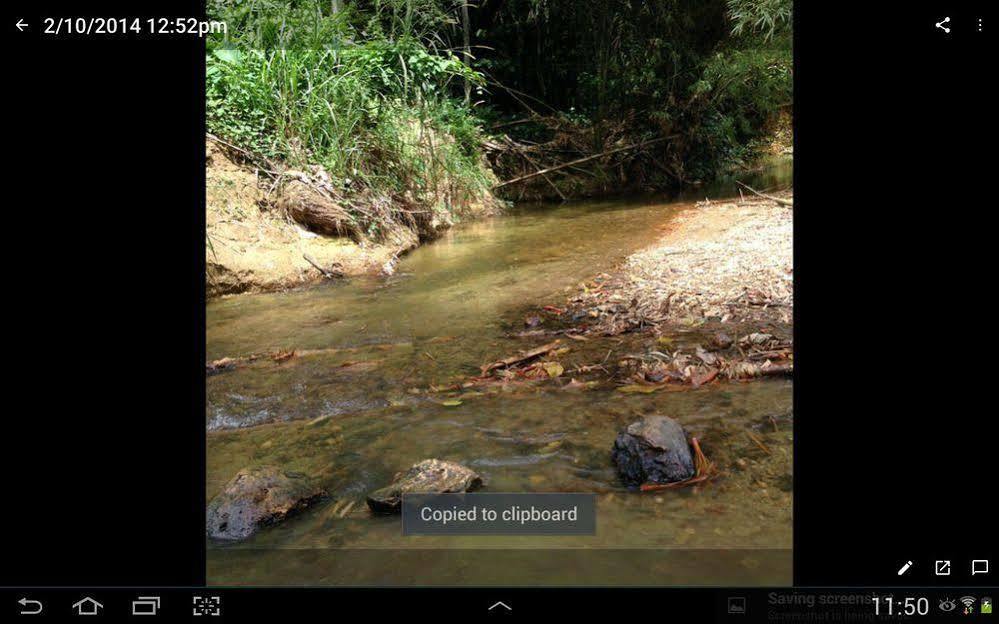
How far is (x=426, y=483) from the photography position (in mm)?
1606

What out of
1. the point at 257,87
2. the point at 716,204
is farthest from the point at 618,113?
the point at 257,87

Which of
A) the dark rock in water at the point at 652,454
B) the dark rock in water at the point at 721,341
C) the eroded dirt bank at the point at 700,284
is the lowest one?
the dark rock in water at the point at 652,454

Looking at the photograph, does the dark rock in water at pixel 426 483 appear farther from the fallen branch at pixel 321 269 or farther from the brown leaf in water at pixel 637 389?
the fallen branch at pixel 321 269

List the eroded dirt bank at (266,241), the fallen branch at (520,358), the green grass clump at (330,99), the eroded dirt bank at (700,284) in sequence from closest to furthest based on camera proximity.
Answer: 1. the fallen branch at (520,358)
2. the eroded dirt bank at (700,284)
3. the eroded dirt bank at (266,241)
4. the green grass clump at (330,99)

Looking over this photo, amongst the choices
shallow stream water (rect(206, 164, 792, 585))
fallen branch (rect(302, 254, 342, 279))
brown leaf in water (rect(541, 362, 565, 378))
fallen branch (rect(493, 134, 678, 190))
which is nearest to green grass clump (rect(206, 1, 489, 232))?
fallen branch (rect(302, 254, 342, 279))

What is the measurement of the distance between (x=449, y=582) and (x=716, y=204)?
7133mm

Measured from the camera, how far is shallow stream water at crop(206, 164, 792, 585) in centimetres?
114
